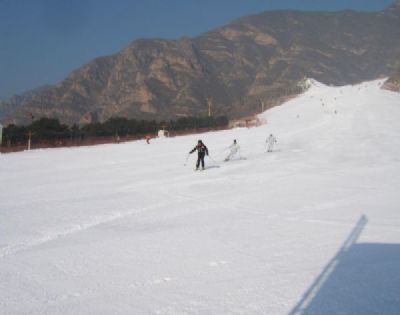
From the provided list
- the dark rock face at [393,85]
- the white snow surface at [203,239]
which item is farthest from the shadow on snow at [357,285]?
the dark rock face at [393,85]

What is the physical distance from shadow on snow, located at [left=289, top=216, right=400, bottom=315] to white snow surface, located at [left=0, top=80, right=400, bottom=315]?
0.02 metres

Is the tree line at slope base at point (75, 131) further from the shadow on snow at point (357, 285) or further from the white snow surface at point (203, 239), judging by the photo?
the shadow on snow at point (357, 285)

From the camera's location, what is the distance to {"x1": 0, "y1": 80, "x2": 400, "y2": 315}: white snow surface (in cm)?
641

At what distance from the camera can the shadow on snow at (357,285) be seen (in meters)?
5.95

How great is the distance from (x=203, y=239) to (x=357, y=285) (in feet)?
12.5

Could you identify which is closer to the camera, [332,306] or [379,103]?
[332,306]

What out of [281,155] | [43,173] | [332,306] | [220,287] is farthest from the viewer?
[281,155]

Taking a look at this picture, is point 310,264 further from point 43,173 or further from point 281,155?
point 281,155

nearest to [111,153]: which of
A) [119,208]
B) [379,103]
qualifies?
[119,208]

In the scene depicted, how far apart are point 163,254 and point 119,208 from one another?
17.2 feet

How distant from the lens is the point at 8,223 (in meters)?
11.6

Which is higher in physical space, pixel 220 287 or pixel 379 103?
pixel 379 103

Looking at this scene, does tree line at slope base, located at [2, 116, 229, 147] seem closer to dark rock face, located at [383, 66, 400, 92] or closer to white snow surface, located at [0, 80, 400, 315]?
white snow surface, located at [0, 80, 400, 315]

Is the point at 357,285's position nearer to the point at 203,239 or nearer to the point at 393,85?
the point at 203,239
